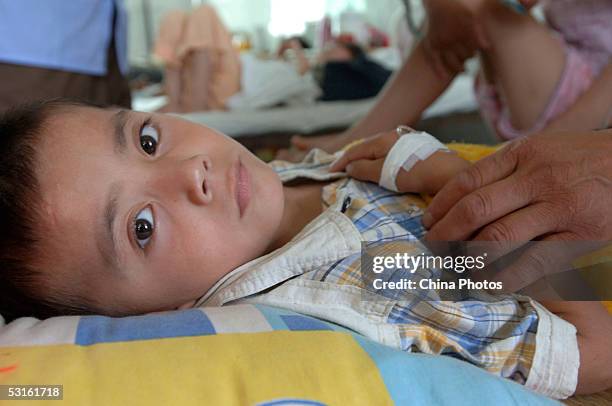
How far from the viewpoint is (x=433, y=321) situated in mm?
604

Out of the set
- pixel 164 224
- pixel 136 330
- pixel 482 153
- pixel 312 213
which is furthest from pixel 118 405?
pixel 482 153

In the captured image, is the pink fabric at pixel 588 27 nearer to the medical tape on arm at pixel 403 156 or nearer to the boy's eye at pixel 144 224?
the medical tape on arm at pixel 403 156

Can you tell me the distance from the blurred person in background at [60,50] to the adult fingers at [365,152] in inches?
29.1

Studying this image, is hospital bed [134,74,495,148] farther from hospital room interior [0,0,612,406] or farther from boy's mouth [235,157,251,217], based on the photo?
boy's mouth [235,157,251,217]

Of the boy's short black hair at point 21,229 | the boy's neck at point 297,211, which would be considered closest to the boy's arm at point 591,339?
the boy's neck at point 297,211

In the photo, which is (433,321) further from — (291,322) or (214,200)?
(214,200)

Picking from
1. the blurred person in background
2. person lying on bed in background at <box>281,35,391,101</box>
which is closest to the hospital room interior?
the blurred person in background

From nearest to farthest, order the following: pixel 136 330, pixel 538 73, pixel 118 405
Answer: pixel 118 405, pixel 136 330, pixel 538 73

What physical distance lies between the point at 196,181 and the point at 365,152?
28 cm

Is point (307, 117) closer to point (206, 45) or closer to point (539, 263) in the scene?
point (206, 45)

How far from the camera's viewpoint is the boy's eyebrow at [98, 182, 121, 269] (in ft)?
2.27

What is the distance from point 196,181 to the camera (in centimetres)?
70

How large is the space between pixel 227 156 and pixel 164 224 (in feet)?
0.43

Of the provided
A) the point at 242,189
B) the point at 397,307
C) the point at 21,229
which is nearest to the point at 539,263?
the point at 397,307
